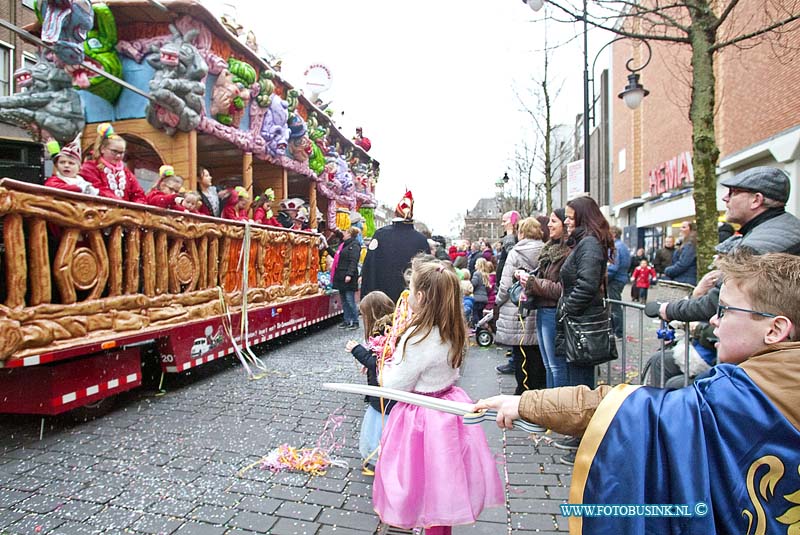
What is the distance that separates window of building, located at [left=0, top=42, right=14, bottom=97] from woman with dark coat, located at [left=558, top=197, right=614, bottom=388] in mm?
17487

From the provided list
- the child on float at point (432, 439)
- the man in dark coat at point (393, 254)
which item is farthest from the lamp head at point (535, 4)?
the child on float at point (432, 439)

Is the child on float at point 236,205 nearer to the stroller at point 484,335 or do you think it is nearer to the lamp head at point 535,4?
the stroller at point 484,335

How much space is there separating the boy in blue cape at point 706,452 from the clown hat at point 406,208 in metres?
3.98

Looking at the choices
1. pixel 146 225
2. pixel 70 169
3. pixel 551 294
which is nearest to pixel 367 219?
pixel 146 225

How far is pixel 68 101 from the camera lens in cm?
721

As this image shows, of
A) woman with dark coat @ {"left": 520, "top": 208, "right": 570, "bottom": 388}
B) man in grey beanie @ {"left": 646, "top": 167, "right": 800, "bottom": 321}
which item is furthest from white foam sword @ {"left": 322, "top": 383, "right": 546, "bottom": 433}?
woman with dark coat @ {"left": 520, "top": 208, "right": 570, "bottom": 388}

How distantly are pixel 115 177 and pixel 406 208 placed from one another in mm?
3034

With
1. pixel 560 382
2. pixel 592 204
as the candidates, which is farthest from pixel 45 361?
pixel 592 204

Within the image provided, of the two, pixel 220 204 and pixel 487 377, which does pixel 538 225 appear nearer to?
pixel 487 377

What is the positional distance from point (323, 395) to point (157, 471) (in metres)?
2.16

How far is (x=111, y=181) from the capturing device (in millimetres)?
5164

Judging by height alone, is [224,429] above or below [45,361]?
below

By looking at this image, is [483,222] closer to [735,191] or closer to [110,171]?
[110,171]

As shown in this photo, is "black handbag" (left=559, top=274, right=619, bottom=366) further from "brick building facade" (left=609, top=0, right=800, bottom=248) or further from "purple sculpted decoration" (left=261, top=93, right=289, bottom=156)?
"purple sculpted decoration" (left=261, top=93, right=289, bottom=156)
